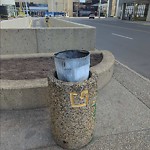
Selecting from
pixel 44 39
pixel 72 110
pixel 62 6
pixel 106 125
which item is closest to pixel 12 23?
pixel 44 39

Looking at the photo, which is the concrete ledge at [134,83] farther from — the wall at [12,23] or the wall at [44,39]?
the wall at [12,23]

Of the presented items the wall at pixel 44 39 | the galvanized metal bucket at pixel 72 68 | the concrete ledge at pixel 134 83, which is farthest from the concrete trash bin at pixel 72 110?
the wall at pixel 44 39

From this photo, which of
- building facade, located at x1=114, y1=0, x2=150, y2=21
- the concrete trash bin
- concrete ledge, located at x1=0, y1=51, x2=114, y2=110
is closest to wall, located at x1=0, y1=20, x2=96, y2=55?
concrete ledge, located at x1=0, y1=51, x2=114, y2=110

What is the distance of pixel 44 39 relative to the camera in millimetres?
5746

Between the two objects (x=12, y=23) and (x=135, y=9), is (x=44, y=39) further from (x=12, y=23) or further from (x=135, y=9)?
(x=135, y=9)

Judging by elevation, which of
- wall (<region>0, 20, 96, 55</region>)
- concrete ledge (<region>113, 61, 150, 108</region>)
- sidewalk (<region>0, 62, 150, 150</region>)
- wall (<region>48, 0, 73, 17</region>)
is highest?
wall (<region>48, 0, 73, 17</region>)

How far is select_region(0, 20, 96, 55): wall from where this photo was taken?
5539 millimetres

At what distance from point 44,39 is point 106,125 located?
12.6 feet

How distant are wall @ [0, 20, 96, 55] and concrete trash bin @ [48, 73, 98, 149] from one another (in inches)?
142

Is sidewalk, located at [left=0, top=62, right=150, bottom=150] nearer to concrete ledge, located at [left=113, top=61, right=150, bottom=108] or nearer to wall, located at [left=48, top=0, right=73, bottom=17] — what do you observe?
concrete ledge, located at [left=113, top=61, right=150, bottom=108]

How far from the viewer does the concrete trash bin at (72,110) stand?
212 cm

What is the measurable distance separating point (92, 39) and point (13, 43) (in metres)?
2.70

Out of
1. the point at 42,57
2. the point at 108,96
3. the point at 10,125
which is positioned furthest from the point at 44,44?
the point at 10,125

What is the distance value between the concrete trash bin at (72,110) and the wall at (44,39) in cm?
360
